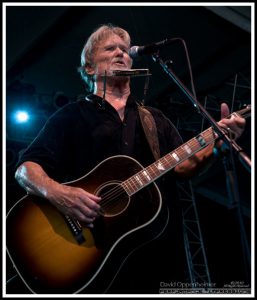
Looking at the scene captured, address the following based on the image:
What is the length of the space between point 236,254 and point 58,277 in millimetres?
7726

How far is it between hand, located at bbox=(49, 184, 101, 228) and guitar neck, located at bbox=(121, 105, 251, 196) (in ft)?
0.74

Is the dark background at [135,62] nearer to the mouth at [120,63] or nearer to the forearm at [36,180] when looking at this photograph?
the forearm at [36,180]

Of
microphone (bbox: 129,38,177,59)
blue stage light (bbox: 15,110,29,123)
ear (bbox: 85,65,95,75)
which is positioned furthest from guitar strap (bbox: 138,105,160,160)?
blue stage light (bbox: 15,110,29,123)

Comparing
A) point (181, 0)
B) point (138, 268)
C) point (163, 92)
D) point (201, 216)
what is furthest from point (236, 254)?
point (138, 268)

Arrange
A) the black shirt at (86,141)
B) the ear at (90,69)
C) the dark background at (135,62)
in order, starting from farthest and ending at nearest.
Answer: the dark background at (135,62)
the ear at (90,69)
the black shirt at (86,141)

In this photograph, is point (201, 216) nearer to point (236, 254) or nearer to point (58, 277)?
point (236, 254)

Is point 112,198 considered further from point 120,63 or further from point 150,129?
point 120,63

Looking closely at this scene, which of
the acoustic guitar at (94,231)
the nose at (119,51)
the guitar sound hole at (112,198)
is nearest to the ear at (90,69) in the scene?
the nose at (119,51)

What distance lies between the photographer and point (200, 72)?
7.18 m

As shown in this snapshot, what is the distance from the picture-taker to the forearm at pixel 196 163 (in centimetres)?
251

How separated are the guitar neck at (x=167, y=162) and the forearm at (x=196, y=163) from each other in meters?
0.05

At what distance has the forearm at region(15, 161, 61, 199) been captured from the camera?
230cm

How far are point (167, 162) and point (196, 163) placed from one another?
0.65ft

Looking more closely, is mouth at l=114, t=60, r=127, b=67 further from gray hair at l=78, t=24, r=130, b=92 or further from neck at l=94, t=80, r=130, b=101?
gray hair at l=78, t=24, r=130, b=92
